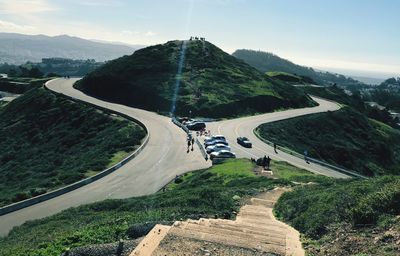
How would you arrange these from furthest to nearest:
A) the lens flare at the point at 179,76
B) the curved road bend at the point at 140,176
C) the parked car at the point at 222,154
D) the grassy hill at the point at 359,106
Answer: the grassy hill at the point at 359,106, the lens flare at the point at 179,76, the parked car at the point at 222,154, the curved road bend at the point at 140,176

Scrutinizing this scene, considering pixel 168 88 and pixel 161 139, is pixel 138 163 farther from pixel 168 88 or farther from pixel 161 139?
pixel 168 88

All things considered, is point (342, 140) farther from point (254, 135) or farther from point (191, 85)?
point (191, 85)

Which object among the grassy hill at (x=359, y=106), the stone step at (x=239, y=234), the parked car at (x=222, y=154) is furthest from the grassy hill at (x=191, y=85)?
the stone step at (x=239, y=234)

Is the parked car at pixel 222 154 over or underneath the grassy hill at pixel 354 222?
underneath

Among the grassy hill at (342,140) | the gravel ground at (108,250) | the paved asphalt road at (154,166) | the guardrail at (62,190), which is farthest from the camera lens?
the grassy hill at (342,140)

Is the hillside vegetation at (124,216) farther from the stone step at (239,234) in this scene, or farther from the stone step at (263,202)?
the stone step at (239,234)

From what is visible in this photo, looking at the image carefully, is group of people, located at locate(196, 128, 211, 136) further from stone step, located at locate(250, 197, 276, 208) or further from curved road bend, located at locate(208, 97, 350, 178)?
stone step, located at locate(250, 197, 276, 208)

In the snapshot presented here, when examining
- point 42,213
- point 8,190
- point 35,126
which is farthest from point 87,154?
point 35,126
